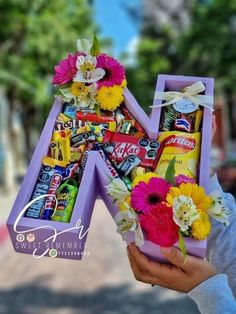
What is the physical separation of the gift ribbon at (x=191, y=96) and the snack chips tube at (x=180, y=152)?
99mm

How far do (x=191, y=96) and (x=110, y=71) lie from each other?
245mm

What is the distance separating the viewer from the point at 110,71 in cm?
155

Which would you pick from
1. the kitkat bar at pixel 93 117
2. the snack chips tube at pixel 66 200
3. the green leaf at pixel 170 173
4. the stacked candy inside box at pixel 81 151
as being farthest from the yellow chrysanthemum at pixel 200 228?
the kitkat bar at pixel 93 117

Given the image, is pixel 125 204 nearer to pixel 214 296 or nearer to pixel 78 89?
pixel 214 296

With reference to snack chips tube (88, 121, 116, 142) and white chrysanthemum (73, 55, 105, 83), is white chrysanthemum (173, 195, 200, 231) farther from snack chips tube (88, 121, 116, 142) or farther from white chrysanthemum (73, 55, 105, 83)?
white chrysanthemum (73, 55, 105, 83)

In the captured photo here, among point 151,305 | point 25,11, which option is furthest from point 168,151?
point 25,11

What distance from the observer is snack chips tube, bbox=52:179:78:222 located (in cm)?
135

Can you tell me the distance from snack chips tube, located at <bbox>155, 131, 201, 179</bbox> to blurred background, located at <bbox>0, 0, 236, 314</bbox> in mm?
221

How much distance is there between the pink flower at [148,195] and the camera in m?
1.26

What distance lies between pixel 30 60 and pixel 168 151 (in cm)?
1930

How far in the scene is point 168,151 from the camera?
1437mm

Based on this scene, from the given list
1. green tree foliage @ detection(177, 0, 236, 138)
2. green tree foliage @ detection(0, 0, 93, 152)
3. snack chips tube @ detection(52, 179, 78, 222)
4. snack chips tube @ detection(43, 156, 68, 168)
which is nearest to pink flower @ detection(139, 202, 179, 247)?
snack chips tube @ detection(52, 179, 78, 222)

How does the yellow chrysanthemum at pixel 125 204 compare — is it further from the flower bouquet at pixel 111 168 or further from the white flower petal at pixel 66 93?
the white flower petal at pixel 66 93

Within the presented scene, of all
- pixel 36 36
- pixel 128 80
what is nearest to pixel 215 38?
pixel 36 36
